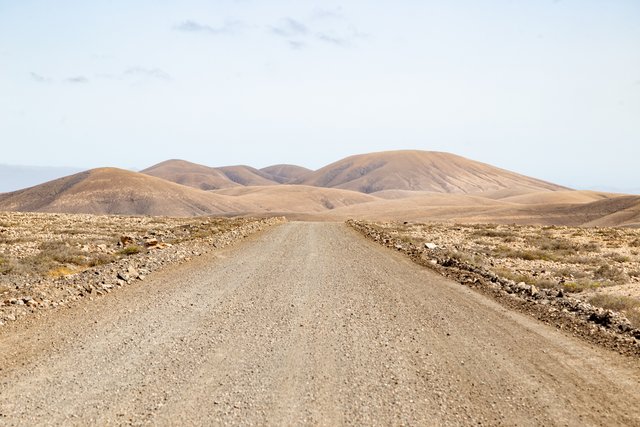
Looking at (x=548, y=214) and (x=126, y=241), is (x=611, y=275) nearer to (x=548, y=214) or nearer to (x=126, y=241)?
(x=126, y=241)

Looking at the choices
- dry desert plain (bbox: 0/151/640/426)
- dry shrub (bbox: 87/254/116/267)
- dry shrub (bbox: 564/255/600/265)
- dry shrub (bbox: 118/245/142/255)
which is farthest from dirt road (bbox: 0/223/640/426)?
dry shrub (bbox: 564/255/600/265)

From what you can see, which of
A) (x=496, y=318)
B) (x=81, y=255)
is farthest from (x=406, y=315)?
Answer: (x=81, y=255)

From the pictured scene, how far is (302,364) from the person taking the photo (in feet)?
28.6

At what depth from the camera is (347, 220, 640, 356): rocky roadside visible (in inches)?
434

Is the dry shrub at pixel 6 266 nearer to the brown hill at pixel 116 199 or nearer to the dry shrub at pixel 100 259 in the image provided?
the dry shrub at pixel 100 259

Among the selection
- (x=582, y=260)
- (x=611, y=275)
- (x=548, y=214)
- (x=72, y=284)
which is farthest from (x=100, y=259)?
(x=548, y=214)

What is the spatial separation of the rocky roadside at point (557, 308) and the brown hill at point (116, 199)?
161m

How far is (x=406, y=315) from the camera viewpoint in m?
12.5

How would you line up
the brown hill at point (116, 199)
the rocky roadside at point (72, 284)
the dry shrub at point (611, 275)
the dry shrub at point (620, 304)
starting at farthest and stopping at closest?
the brown hill at point (116, 199)
the dry shrub at point (611, 275)
the dry shrub at point (620, 304)
the rocky roadside at point (72, 284)

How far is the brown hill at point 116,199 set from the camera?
17438 centimetres

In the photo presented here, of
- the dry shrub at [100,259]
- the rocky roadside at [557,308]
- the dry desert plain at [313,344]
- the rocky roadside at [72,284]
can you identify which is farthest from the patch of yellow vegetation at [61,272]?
the rocky roadside at [557,308]

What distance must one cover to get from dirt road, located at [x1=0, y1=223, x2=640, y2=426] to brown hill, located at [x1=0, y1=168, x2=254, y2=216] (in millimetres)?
164868

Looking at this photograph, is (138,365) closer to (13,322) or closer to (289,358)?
(289,358)

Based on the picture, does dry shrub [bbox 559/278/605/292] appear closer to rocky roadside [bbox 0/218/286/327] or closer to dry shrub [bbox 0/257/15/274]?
rocky roadside [bbox 0/218/286/327]
